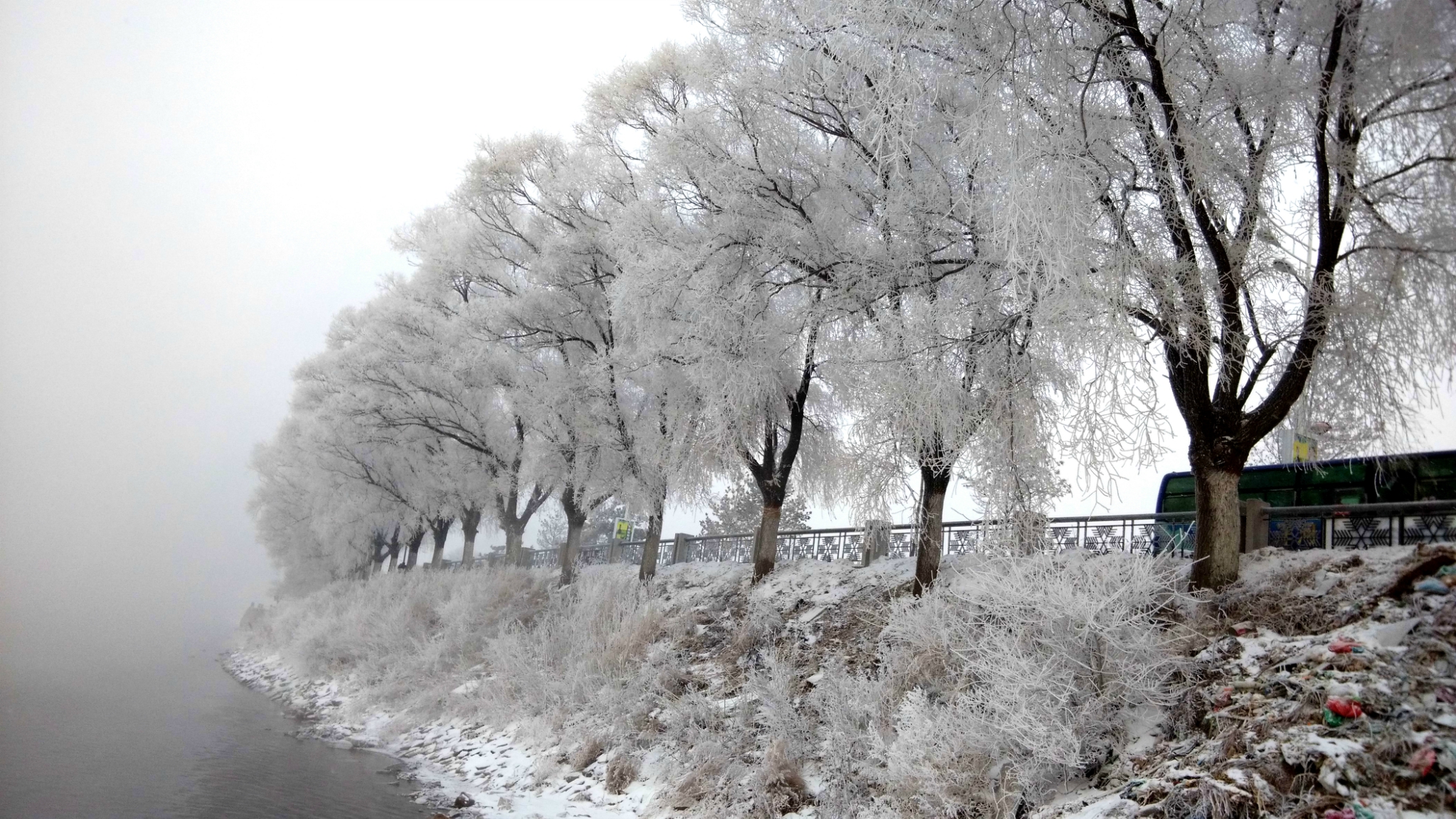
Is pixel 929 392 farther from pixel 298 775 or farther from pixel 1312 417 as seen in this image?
pixel 298 775

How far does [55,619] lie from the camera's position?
1532 inches

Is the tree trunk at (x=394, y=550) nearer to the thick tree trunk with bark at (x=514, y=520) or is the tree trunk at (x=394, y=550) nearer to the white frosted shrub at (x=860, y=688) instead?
the thick tree trunk with bark at (x=514, y=520)

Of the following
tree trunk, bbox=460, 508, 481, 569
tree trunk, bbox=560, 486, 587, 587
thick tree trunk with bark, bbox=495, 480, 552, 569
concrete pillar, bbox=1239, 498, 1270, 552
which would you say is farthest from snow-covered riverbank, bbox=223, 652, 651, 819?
tree trunk, bbox=460, 508, 481, 569

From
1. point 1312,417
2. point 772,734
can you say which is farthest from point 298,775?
point 1312,417

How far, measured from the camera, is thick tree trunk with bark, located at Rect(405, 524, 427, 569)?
106ft

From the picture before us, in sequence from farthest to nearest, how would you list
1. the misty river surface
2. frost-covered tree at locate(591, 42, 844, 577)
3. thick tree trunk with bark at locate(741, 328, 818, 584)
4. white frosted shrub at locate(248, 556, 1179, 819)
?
thick tree trunk with bark at locate(741, 328, 818, 584)
frost-covered tree at locate(591, 42, 844, 577)
the misty river surface
white frosted shrub at locate(248, 556, 1179, 819)

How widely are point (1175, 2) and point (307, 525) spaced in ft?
130

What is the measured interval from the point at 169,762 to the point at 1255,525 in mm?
15886

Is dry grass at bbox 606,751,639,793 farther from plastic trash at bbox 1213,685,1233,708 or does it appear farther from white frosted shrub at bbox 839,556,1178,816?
plastic trash at bbox 1213,685,1233,708

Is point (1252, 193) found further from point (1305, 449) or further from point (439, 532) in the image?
point (439, 532)

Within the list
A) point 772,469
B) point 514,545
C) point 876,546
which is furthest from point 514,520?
point 876,546

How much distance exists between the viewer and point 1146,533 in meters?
11.1

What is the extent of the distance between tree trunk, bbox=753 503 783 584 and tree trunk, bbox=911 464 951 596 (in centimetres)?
416

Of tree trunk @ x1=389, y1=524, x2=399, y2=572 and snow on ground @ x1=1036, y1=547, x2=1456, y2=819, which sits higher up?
snow on ground @ x1=1036, y1=547, x2=1456, y2=819
